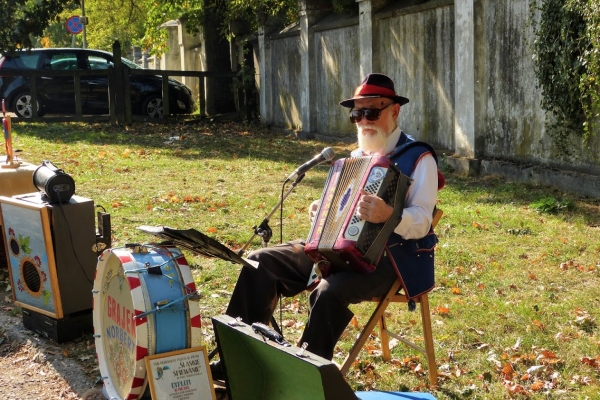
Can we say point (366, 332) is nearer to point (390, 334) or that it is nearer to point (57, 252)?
point (390, 334)

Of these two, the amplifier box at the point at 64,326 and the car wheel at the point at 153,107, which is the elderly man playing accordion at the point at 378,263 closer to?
the amplifier box at the point at 64,326

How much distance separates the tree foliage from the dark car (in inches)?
468

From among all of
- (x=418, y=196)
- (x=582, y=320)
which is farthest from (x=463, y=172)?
(x=418, y=196)

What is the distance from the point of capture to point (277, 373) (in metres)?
3.78

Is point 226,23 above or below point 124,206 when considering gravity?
above

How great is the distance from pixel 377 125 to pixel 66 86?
15.7 meters

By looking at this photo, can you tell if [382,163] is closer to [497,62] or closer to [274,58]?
[497,62]

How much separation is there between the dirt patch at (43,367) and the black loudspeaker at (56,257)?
0.13 metres

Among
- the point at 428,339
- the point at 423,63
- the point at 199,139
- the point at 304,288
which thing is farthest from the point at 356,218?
the point at 199,139

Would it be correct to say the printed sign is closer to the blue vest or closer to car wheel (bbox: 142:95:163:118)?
the blue vest

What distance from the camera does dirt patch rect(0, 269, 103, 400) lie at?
4836 millimetres

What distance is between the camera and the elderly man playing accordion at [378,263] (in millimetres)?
4168

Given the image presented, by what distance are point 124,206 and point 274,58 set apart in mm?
9619

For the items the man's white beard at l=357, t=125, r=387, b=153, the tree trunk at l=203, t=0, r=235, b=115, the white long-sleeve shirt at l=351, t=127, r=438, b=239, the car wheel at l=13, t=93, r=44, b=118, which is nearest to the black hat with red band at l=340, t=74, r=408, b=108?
the man's white beard at l=357, t=125, r=387, b=153
